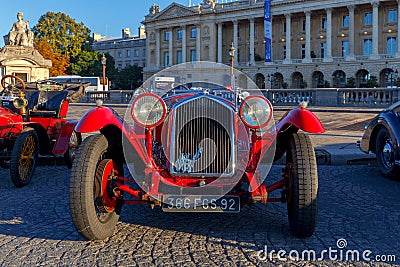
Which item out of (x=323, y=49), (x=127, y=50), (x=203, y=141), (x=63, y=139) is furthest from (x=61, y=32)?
(x=203, y=141)

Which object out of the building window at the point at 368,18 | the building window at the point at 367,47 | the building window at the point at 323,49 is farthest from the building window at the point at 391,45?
the building window at the point at 323,49

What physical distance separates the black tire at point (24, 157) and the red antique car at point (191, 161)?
7.41 feet

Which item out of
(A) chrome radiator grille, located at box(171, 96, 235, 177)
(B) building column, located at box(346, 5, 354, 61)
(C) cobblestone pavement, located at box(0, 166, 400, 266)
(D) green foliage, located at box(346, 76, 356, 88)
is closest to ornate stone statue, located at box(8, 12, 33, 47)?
(C) cobblestone pavement, located at box(0, 166, 400, 266)

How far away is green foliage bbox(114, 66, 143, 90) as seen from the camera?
266ft

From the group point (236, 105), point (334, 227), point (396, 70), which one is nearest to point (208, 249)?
point (334, 227)

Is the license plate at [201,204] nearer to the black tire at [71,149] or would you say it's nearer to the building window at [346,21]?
the black tire at [71,149]

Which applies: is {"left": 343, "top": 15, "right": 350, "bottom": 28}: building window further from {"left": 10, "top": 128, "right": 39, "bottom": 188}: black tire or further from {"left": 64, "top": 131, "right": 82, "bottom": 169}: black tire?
{"left": 10, "top": 128, "right": 39, "bottom": 188}: black tire

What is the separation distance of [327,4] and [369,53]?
999cm

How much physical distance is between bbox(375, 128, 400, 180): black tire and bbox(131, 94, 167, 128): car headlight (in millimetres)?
4156

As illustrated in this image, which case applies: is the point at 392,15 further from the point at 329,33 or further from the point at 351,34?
the point at 329,33

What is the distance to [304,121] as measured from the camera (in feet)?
13.9

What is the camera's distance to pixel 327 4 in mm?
67312

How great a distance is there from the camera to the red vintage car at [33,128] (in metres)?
6.36

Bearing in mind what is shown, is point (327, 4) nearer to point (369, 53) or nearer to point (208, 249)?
point (369, 53)
